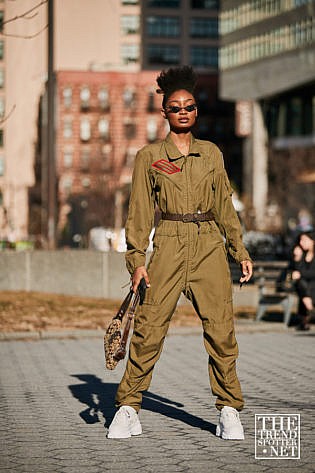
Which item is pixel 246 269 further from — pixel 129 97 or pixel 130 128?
pixel 130 128

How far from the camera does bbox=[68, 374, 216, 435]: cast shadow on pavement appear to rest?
737 cm

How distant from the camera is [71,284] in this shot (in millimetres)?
20234

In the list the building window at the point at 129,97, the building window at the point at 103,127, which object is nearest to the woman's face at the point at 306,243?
the building window at the point at 103,127

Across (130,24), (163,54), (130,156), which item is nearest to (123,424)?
(130,156)

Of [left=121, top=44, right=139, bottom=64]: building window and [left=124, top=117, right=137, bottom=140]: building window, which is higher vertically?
[left=121, top=44, right=139, bottom=64]: building window

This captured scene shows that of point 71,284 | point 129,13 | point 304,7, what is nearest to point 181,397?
point 71,284

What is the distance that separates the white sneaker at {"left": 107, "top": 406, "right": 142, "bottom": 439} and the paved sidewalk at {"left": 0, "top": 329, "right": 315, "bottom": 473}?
0.20 feet

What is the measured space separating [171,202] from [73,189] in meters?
103

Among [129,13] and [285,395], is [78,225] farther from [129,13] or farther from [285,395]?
[285,395]

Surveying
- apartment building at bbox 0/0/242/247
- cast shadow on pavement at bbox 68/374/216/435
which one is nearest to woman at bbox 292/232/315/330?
cast shadow on pavement at bbox 68/374/216/435

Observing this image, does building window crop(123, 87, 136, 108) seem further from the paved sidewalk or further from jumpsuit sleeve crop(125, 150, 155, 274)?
jumpsuit sleeve crop(125, 150, 155, 274)

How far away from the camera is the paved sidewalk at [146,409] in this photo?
19.5 feet

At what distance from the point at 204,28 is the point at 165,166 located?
116 m

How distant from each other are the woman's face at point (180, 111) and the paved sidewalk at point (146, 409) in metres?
1.69
